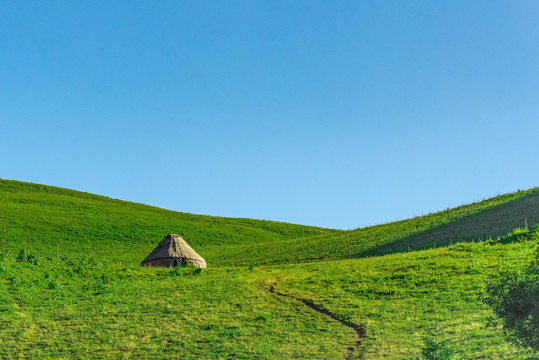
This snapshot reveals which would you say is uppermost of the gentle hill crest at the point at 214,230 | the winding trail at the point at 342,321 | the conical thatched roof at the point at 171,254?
the gentle hill crest at the point at 214,230

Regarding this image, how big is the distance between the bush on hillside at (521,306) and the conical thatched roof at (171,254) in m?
40.7

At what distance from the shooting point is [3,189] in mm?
110875

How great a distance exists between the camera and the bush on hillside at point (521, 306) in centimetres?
1584

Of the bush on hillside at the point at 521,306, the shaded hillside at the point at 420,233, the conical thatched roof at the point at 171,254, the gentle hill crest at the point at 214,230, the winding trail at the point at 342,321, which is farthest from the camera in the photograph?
the gentle hill crest at the point at 214,230

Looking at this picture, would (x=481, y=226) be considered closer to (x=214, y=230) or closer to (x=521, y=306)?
(x=521, y=306)

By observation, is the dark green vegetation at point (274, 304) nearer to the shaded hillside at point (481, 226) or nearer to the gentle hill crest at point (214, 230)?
the shaded hillside at point (481, 226)

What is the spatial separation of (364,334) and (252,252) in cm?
5015

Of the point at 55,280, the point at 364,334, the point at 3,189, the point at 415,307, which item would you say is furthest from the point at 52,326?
the point at 3,189

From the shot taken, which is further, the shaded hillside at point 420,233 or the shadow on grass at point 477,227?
the shaded hillside at point 420,233

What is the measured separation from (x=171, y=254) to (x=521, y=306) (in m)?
41.8

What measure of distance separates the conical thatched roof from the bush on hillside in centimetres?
4066

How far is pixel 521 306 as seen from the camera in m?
16.3

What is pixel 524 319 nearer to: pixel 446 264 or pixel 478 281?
pixel 478 281

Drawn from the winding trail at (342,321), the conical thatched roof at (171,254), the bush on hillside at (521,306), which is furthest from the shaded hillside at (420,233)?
the bush on hillside at (521,306)
